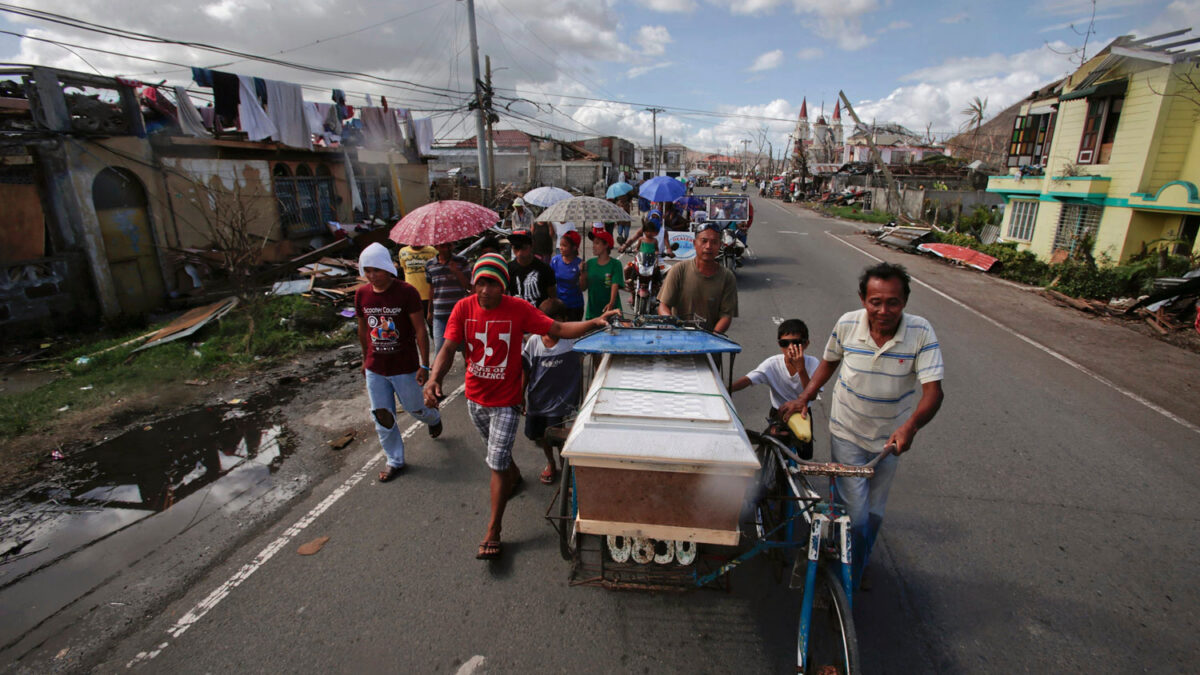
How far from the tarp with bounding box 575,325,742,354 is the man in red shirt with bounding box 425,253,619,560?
0.71 ft

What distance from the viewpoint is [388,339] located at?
4219mm

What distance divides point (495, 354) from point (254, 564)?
6.65ft

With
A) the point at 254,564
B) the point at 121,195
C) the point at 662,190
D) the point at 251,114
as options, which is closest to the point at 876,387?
the point at 254,564

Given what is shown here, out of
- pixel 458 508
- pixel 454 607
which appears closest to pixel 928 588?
pixel 454 607

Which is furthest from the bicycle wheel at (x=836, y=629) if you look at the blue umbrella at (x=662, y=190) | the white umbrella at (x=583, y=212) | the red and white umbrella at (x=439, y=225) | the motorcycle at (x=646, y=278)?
the blue umbrella at (x=662, y=190)

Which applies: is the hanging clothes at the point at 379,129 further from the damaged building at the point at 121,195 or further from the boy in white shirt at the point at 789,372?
the boy in white shirt at the point at 789,372

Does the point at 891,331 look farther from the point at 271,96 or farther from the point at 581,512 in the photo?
the point at 271,96

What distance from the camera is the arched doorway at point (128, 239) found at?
9.66 m

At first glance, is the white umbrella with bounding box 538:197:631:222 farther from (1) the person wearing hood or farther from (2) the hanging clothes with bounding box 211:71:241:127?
(2) the hanging clothes with bounding box 211:71:241:127

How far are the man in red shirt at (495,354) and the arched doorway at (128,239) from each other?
9.59 metres

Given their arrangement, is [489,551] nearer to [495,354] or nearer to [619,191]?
[495,354]

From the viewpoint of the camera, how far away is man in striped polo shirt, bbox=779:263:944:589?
2.63m

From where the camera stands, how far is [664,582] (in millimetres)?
2615

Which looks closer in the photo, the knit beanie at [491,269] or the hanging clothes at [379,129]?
the knit beanie at [491,269]
